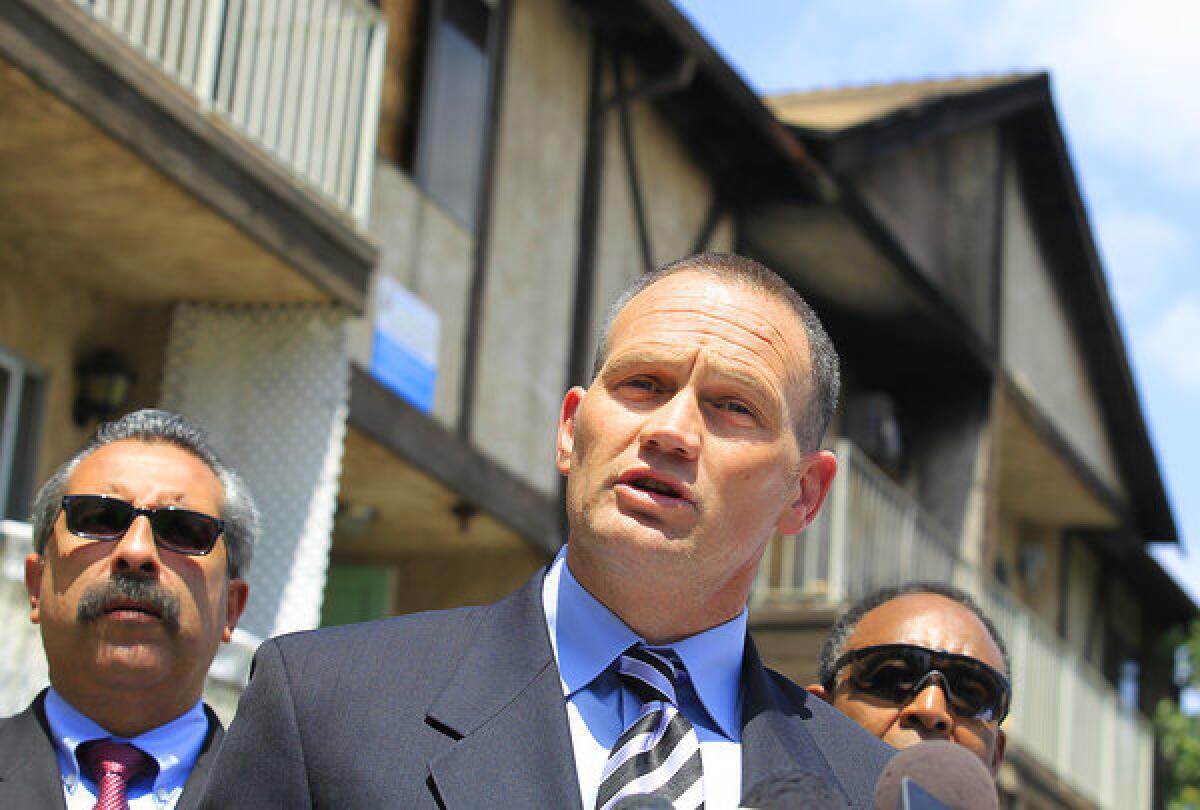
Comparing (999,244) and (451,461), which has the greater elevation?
(999,244)

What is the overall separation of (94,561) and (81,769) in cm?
48

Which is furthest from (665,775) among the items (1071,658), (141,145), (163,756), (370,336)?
(1071,658)

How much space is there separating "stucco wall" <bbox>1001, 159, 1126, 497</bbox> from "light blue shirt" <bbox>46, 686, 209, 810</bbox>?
49.3ft

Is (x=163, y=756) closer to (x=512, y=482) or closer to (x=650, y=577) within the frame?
(x=650, y=577)

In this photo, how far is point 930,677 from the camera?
16.1 feet

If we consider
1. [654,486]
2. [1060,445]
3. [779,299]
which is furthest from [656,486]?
[1060,445]

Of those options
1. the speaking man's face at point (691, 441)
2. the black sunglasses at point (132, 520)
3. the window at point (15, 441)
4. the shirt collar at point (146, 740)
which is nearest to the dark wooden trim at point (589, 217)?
the window at point (15, 441)

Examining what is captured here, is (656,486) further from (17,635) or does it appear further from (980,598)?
(980,598)

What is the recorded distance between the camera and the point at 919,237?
17.6 metres

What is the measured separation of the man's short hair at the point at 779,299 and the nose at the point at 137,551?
5.03 feet

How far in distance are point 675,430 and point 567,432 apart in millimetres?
377

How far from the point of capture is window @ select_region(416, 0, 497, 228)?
11.9m

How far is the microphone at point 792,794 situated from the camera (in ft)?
6.97

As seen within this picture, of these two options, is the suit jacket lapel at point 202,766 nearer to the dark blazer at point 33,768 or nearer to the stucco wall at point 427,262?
the dark blazer at point 33,768
